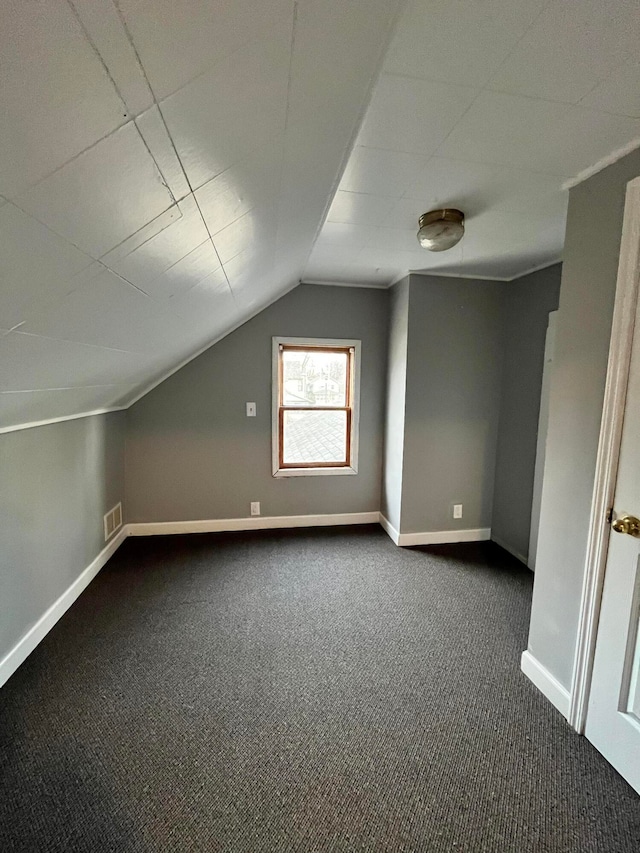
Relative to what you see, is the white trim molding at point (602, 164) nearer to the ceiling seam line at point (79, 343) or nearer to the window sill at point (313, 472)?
the ceiling seam line at point (79, 343)

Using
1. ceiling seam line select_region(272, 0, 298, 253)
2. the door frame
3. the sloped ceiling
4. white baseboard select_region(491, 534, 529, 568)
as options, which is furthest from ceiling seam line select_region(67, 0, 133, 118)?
white baseboard select_region(491, 534, 529, 568)

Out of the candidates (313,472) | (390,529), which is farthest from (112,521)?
(390,529)

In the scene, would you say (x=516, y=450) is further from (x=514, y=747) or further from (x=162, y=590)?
(x=162, y=590)

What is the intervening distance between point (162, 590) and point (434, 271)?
2959 mm

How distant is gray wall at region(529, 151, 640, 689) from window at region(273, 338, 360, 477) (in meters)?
1.88

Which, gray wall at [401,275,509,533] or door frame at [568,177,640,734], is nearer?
door frame at [568,177,640,734]

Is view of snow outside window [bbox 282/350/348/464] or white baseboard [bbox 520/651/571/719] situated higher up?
view of snow outside window [bbox 282/350/348/464]

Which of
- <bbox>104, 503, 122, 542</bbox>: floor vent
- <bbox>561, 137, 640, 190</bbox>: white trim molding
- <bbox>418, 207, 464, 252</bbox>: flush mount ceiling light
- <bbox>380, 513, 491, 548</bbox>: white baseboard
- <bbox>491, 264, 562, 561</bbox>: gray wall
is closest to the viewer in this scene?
<bbox>561, 137, 640, 190</bbox>: white trim molding

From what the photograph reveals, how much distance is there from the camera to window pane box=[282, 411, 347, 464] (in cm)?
342

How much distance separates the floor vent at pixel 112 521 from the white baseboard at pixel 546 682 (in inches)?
110

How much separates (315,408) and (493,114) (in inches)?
96.1

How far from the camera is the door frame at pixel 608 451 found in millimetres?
1312

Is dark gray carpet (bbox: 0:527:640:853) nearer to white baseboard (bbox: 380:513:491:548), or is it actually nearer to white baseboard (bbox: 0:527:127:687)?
white baseboard (bbox: 0:527:127:687)

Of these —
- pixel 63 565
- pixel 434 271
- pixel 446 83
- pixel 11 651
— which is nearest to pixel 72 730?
pixel 11 651
